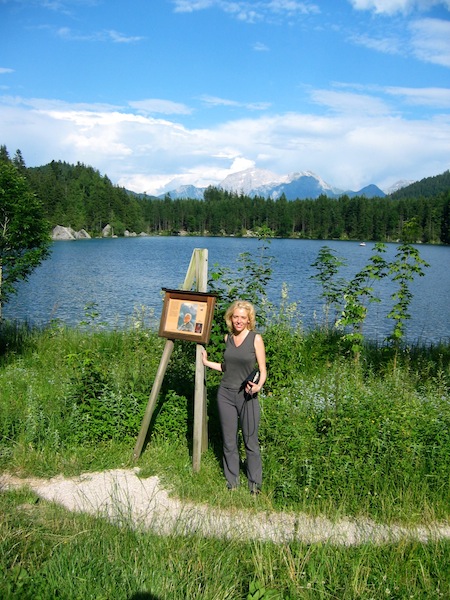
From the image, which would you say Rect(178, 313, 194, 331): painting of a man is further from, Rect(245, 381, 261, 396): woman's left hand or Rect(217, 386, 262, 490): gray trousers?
Rect(245, 381, 261, 396): woman's left hand

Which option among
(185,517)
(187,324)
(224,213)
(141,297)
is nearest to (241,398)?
(187,324)

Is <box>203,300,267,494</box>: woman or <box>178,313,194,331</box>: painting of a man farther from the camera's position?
<box>178,313,194,331</box>: painting of a man

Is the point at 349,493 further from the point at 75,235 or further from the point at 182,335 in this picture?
the point at 75,235

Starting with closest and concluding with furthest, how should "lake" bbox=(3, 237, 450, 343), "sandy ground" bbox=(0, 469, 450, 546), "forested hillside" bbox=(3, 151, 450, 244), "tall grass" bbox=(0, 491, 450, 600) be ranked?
"tall grass" bbox=(0, 491, 450, 600) → "sandy ground" bbox=(0, 469, 450, 546) → "lake" bbox=(3, 237, 450, 343) → "forested hillside" bbox=(3, 151, 450, 244)

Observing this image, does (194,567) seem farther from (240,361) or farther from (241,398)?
(240,361)

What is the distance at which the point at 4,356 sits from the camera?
10781 millimetres

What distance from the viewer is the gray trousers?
5777 millimetres

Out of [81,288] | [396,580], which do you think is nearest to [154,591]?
[396,580]

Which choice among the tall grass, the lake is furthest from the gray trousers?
the lake

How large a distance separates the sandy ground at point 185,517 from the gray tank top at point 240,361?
131 cm

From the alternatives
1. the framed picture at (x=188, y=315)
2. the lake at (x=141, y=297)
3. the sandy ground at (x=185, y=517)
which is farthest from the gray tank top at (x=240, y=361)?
the lake at (x=141, y=297)

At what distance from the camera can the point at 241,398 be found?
5.83 metres

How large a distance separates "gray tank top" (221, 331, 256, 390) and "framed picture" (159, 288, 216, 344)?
0.51 m

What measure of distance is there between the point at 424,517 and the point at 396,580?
52.5 inches
